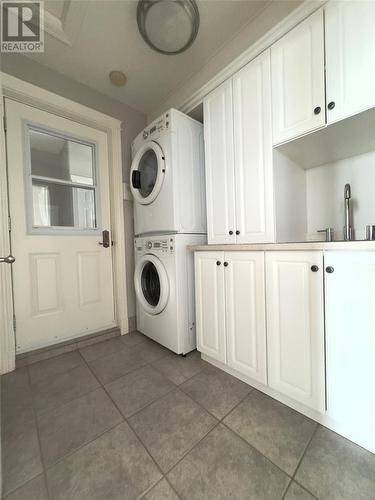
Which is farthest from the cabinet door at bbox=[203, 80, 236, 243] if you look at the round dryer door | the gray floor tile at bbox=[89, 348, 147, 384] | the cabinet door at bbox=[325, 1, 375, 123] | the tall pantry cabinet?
the gray floor tile at bbox=[89, 348, 147, 384]

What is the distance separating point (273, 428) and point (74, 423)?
0.95 meters

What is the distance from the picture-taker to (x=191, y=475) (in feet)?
2.45

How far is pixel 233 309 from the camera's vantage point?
1248 millimetres

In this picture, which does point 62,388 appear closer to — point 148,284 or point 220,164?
point 148,284

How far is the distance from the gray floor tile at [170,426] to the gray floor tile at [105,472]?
0.05m

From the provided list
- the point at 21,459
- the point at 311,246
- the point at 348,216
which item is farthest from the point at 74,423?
the point at 348,216

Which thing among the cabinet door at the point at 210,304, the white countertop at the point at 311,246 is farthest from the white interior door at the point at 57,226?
the white countertop at the point at 311,246

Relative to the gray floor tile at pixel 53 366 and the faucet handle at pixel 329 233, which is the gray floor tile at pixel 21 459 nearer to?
the gray floor tile at pixel 53 366

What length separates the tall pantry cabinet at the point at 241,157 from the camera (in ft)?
3.89

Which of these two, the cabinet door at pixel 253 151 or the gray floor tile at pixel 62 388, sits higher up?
the cabinet door at pixel 253 151

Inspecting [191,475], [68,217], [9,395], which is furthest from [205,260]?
[9,395]

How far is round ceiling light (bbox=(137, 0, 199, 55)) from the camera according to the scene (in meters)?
1.23

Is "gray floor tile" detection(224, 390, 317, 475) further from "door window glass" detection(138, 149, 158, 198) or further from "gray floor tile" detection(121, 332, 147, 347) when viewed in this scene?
"door window glass" detection(138, 149, 158, 198)

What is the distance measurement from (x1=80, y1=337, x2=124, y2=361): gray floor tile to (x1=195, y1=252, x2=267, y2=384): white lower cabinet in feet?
2.54
